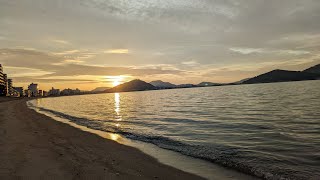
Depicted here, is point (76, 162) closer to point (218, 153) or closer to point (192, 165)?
point (192, 165)

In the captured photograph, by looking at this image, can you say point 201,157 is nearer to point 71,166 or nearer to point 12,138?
point 71,166

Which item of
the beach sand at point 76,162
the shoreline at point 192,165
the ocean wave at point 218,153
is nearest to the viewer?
the beach sand at point 76,162

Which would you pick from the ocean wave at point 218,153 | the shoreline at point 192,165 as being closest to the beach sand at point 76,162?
the shoreline at point 192,165

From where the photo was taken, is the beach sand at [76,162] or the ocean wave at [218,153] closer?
the beach sand at [76,162]

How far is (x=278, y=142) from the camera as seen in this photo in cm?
1556

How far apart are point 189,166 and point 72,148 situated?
6.77m

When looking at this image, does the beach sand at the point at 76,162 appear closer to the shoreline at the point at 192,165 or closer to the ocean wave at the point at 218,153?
the shoreline at the point at 192,165

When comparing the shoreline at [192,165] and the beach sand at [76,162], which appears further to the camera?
the shoreline at [192,165]

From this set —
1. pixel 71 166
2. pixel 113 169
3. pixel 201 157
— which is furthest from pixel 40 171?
pixel 201 157

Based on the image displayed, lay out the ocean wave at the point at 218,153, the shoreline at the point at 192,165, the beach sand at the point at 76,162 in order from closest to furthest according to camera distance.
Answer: the beach sand at the point at 76,162 → the shoreline at the point at 192,165 → the ocean wave at the point at 218,153

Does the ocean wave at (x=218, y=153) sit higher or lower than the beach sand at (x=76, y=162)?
lower

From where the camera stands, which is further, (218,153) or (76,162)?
(218,153)

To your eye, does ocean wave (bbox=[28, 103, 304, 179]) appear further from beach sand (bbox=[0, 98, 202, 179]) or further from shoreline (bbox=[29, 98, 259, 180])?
beach sand (bbox=[0, 98, 202, 179])

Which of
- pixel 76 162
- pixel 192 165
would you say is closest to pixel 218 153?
pixel 192 165
